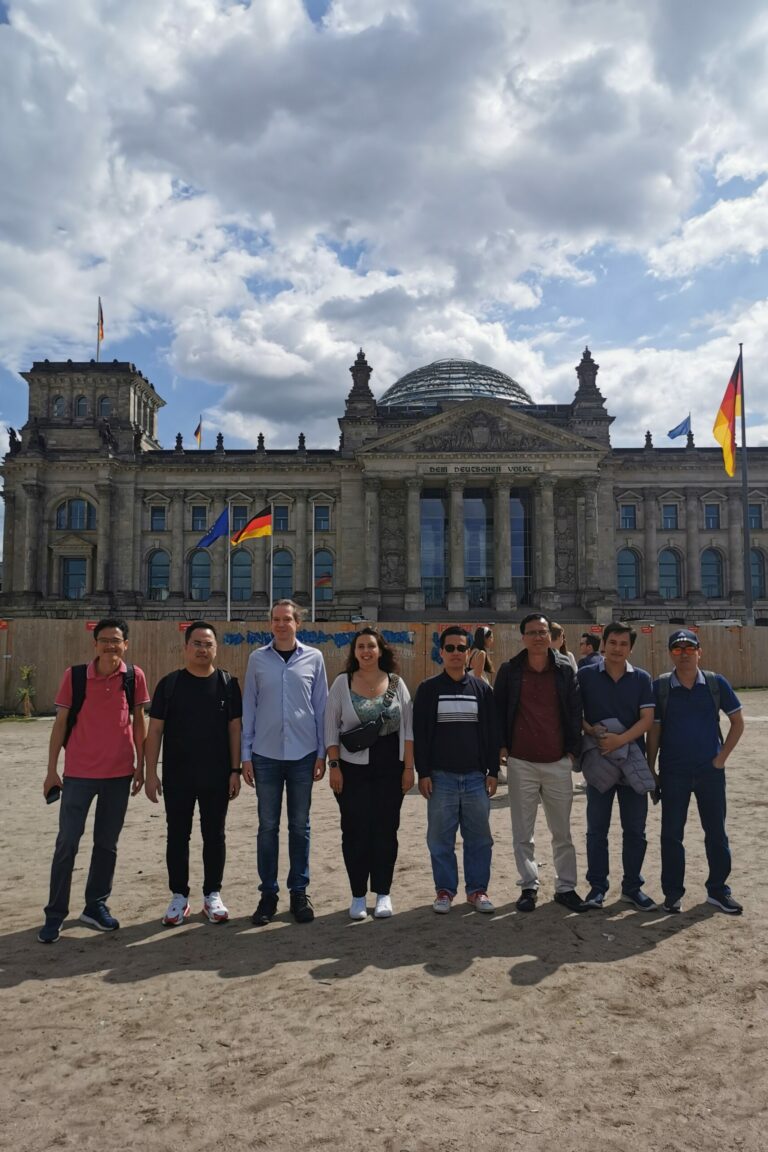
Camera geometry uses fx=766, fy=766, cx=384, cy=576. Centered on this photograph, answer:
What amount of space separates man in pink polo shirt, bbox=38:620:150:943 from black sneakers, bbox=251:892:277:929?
114 cm

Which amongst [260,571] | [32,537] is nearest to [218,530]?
[260,571]

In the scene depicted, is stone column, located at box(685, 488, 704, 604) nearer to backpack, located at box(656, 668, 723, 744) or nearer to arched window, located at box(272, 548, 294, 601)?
arched window, located at box(272, 548, 294, 601)

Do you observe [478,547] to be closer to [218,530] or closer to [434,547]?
[434,547]

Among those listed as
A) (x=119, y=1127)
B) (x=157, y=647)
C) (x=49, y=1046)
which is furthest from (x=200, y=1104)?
(x=157, y=647)

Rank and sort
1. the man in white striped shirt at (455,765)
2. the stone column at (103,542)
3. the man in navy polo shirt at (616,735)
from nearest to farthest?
the man in white striped shirt at (455,765) < the man in navy polo shirt at (616,735) < the stone column at (103,542)

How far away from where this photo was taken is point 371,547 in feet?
161

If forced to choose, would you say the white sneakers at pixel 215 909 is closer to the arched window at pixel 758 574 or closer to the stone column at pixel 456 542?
the stone column at pixel 456 542

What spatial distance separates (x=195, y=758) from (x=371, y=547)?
42887 mm

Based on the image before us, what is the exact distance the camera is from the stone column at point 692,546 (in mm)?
52562

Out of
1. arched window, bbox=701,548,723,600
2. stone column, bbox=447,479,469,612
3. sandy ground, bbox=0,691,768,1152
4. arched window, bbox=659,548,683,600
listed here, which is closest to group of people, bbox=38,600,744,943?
sandy ground, bbox=0,691,768,1152

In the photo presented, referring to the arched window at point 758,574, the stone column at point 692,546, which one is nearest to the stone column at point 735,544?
the arched window at point 758,574

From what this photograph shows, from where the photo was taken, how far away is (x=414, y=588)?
48.5 metres

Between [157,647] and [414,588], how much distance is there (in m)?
26.5

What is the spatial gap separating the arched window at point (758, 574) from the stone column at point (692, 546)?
3.82 m
